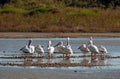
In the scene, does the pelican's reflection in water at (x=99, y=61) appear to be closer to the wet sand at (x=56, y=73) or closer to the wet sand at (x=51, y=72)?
the wet sand at (x=51, y=72)

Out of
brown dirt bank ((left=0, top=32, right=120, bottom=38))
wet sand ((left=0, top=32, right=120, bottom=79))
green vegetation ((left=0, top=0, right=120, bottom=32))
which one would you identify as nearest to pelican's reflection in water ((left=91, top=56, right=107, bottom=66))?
wet sand ((left=0, top=32, right=120, bottom=79))

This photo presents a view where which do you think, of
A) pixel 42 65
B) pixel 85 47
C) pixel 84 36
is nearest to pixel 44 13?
pixel 84 36

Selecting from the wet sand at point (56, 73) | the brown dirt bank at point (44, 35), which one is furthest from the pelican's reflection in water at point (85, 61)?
the brown dirt bank at point (44, 35)

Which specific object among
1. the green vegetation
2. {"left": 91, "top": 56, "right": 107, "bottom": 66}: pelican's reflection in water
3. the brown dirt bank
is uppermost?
{"left": 91, "top": 56, "right": 107, "bottom": 66}: pelican's reflection in water

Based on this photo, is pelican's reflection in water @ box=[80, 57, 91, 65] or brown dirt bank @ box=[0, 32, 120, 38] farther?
brown dirt bank @ box=[0, 32, 120, 38]

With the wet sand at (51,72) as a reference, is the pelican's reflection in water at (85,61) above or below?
below

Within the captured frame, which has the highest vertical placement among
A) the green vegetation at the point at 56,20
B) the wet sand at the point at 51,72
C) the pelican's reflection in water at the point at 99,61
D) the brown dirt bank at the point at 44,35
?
the wet sand at the point at 51,72

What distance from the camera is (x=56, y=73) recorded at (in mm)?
19281

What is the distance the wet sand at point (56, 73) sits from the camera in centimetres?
1845

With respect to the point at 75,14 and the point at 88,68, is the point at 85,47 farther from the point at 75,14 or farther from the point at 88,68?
the point at 75,14

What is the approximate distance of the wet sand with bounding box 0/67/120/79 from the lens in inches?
727

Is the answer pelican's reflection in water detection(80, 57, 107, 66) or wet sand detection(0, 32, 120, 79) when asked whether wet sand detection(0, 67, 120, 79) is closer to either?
wet sand detection(0, 32, 120, 79)

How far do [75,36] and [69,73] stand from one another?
1844cm

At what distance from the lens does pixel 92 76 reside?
60.5ft
